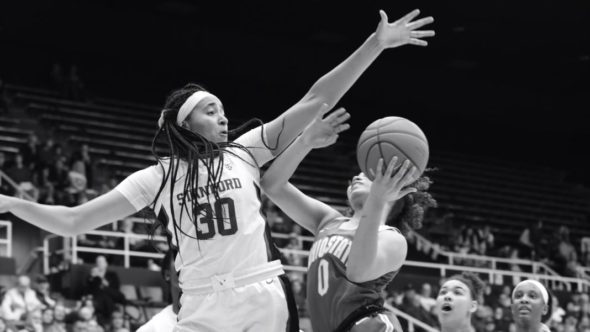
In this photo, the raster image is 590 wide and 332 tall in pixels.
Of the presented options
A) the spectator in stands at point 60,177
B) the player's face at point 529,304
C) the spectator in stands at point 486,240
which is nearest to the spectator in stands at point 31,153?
the spectator in stands at point 60,177

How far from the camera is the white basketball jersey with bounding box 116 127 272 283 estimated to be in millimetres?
3891

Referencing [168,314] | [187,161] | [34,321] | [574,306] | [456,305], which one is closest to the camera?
[187,161]

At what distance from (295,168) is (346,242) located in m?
0.46

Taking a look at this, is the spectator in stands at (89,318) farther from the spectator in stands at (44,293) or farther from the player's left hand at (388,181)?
the player's left hand at (388,181)

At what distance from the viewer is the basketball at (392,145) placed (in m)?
3.93

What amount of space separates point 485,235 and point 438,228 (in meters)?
0.91

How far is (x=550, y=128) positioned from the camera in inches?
1091

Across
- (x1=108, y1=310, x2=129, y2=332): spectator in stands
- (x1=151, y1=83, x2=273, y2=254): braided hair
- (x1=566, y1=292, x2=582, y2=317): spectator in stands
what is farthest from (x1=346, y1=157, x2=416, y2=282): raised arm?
(x1=566, y1=292, x2=582, y2=317): spectator in stands

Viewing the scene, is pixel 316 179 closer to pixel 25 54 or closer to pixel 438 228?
pixel 438 228

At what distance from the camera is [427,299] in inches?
575

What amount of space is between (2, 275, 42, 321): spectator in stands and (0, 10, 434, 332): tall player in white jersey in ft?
23.2

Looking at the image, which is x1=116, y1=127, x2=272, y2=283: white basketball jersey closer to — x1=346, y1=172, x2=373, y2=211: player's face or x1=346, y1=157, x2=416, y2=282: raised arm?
x1=346, y1=157, x2=416, y2=282: raised arm

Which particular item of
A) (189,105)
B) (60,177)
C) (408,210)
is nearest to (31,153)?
(60,177)

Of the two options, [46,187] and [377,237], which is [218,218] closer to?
[377,237]
